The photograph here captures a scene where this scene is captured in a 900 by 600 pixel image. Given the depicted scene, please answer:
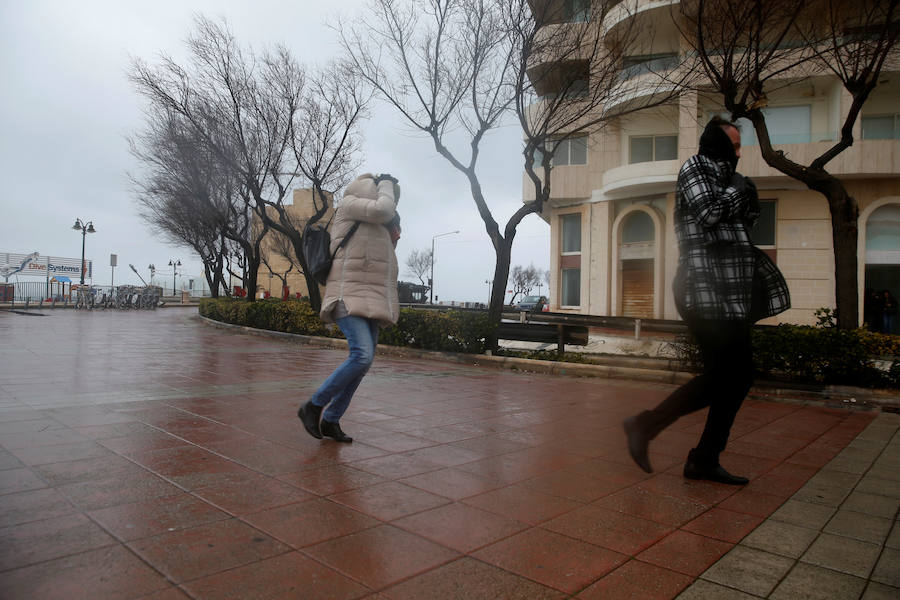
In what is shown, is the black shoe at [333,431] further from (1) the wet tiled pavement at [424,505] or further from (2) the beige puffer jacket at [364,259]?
(2) the beige puffer jacket at [364,259]

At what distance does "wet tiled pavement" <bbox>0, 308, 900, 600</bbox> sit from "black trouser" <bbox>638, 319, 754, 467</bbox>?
277 millimetres

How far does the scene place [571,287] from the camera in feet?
83.9

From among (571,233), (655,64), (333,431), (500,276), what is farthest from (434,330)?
(571,233)

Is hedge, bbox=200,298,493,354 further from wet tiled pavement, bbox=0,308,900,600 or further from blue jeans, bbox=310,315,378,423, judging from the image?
blue jeans, bbox=310,315,378,423

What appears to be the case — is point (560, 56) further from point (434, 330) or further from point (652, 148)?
point (652, 148)

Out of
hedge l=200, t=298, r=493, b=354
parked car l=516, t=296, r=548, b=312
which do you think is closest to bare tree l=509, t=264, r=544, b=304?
parked car l=516, t=296, r=548, b=312

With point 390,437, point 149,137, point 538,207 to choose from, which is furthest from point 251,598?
point 149,137

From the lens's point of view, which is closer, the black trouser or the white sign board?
the black trouser

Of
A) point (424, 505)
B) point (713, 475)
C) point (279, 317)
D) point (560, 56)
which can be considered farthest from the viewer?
point (279, 317)

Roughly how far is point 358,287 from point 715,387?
217 centimetres

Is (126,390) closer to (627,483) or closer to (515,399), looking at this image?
(515,399)

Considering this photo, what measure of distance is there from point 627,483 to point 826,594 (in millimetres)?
1329

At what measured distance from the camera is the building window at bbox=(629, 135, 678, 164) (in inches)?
893

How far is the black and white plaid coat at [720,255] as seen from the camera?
319cm
